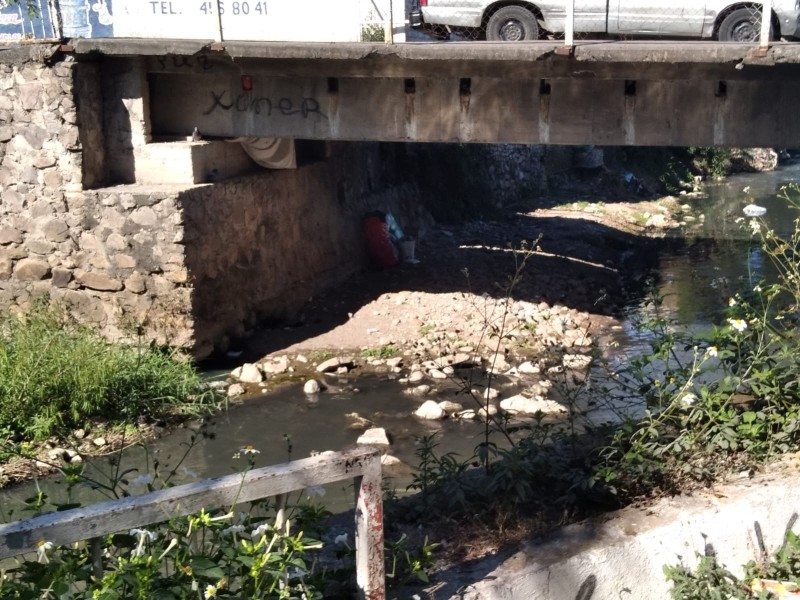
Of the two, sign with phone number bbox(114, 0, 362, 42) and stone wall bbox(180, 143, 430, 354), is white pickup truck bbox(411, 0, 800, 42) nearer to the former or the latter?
sign with phone number bbox(114, 0, 362, 42)

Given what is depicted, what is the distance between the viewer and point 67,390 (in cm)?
844

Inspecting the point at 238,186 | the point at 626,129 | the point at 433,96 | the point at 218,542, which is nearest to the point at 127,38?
the point at 238,186

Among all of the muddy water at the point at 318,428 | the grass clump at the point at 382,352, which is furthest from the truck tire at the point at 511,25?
the grass clump at the point at 382,352

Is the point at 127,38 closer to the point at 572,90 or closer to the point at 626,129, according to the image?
the point at 572,90

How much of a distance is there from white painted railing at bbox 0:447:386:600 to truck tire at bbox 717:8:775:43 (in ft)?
28.7

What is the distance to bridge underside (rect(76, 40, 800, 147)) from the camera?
361 inches

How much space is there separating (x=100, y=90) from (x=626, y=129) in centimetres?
576

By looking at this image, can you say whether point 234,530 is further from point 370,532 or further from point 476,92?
point 476,92

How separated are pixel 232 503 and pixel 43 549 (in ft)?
1.69

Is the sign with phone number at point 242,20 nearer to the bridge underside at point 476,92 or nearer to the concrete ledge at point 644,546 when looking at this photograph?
the bridge underside at point 476,92

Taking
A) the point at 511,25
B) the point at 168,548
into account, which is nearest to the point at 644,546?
the point at 168,548

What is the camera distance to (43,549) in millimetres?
2430

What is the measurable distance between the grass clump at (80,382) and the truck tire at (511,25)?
197 inches

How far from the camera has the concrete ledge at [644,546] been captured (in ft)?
10.6
